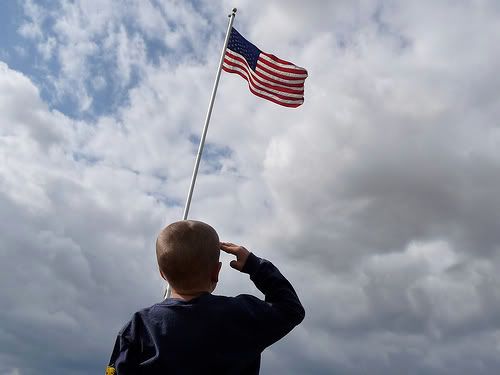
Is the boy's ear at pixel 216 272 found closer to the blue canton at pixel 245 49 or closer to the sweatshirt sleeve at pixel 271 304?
the sweatshirt sleeve at pixel 271 304

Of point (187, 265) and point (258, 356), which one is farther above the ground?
point (187, 265)

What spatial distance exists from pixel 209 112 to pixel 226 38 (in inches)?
94.9

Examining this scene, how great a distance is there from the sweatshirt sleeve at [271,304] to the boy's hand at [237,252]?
0.03 m

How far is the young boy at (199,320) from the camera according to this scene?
365 cm

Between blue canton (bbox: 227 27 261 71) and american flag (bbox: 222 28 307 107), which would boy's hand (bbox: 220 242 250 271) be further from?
blue canton (bbox: 227 27 261 71)

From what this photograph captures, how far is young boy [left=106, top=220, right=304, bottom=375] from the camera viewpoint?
3.65 metres

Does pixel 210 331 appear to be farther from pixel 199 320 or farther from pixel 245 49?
pixel 245 49

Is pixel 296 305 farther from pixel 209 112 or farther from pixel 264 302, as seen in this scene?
pixel 209 112

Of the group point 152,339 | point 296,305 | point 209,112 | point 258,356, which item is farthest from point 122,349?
point 209,112

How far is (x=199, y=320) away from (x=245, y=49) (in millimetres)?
13210

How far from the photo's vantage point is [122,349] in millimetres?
3785

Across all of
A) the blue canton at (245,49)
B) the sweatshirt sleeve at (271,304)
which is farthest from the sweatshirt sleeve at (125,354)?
the blue canton at (245,49)

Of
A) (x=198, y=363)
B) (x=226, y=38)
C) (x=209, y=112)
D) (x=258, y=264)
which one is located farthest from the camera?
(x=226, y=38)

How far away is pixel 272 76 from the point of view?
15680 millimetres
